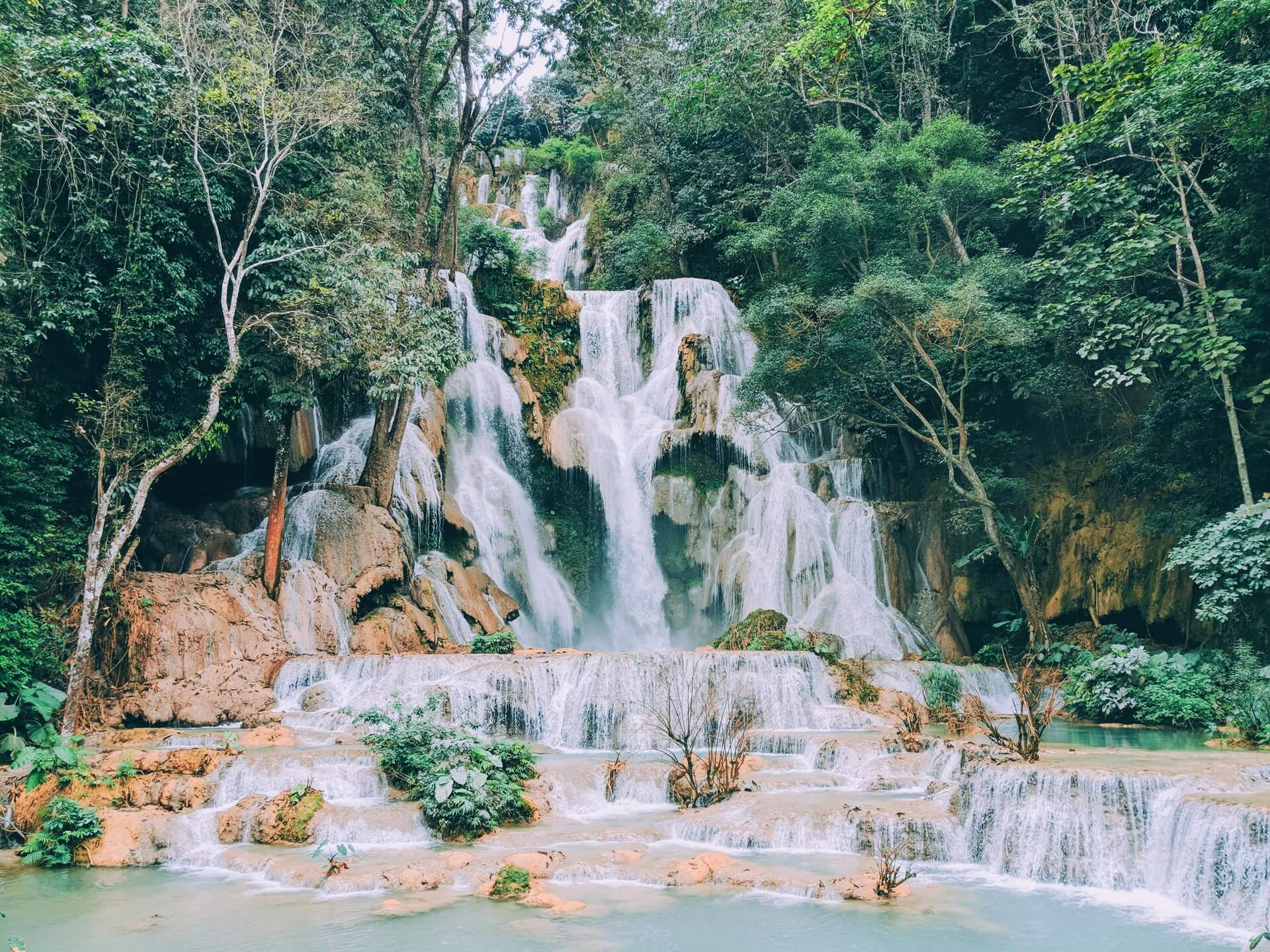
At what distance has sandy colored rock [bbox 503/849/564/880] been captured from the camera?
6996 mm

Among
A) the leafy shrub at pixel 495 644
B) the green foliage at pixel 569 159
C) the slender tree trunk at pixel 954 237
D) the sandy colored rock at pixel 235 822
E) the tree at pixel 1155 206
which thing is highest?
the green foliage at pixel 569 159

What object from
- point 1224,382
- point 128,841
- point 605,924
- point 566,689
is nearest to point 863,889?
point 605,924

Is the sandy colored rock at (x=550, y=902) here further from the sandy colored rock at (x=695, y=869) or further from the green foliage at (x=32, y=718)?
the green foliage at (x=32, y=718)

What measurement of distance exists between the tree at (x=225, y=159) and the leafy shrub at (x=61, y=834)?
301 centimetres

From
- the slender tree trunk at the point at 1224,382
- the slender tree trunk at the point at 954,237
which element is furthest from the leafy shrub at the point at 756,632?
the slender tree trunk at the point at 954,237

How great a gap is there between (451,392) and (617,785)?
42.5 feet

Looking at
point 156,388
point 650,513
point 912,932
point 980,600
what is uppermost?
point 156,388

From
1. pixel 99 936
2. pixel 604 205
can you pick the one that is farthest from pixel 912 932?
pixel 604 205

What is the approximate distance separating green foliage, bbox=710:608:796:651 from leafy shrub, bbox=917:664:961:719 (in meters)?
2.46

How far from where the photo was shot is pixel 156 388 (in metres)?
13.4

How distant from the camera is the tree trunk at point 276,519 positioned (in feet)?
47.0

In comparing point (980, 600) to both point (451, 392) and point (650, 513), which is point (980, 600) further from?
point (451, 392)

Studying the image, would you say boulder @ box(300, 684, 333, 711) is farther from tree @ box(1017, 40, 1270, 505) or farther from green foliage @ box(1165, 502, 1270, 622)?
tree @ box(1017, 40, 1270, 505)

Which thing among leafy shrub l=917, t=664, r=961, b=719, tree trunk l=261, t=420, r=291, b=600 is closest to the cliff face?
leafy shrub l=917, t=664, r=961, b=719
